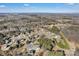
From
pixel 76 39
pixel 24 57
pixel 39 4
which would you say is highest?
pixel 39 4

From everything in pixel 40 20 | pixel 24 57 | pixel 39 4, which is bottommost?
pixel 24 57

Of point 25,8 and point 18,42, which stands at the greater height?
point 25,8

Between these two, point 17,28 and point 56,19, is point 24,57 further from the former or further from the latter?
point 56,19

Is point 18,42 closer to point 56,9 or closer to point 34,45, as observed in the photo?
point 34,45

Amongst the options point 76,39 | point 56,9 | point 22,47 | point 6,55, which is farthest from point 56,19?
point 6,55

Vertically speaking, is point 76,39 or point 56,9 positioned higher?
point 56,9

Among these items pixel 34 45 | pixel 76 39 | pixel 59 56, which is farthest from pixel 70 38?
pixel 34 45

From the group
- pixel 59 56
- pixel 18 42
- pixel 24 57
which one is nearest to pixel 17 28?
pixel 18 42

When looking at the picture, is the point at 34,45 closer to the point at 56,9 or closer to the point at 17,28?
the point at 17,28
